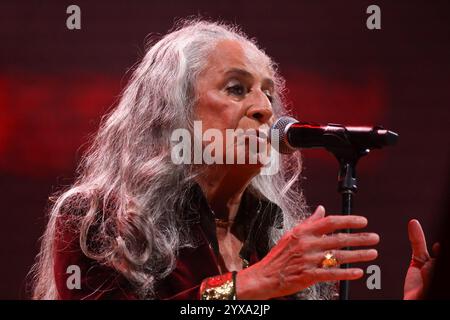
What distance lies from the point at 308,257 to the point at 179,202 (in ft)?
2.02

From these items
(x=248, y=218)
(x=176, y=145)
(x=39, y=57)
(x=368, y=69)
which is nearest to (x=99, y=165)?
(x=176, y=145)

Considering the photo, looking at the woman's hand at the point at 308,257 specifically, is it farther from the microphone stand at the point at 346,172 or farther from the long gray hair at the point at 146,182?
the long gray hair at the point at 146,182

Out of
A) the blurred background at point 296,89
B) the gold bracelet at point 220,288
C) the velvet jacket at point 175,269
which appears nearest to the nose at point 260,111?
the velvet jacket at point 175,269

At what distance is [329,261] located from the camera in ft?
5.08

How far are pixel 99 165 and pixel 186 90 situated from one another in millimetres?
363

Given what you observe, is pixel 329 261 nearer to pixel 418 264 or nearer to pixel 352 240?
pixel 352 240

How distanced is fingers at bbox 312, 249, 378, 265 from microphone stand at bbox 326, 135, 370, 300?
48mm

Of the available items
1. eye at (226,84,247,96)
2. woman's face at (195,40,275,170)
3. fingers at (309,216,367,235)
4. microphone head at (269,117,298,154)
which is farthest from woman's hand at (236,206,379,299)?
eye at (226,84,247,96)

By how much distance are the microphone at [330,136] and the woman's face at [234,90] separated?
18cm

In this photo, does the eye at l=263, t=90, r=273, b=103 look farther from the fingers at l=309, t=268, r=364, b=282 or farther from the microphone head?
the fingers at l=309, t=268, r=364, b=282

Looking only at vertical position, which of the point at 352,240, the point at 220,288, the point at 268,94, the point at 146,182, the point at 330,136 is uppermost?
the point at 268,94

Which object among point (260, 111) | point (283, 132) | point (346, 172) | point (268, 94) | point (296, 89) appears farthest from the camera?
point (296, 89)

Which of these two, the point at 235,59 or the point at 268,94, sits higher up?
the point at 235,59

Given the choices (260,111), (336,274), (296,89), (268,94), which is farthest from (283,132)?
(296,89)
